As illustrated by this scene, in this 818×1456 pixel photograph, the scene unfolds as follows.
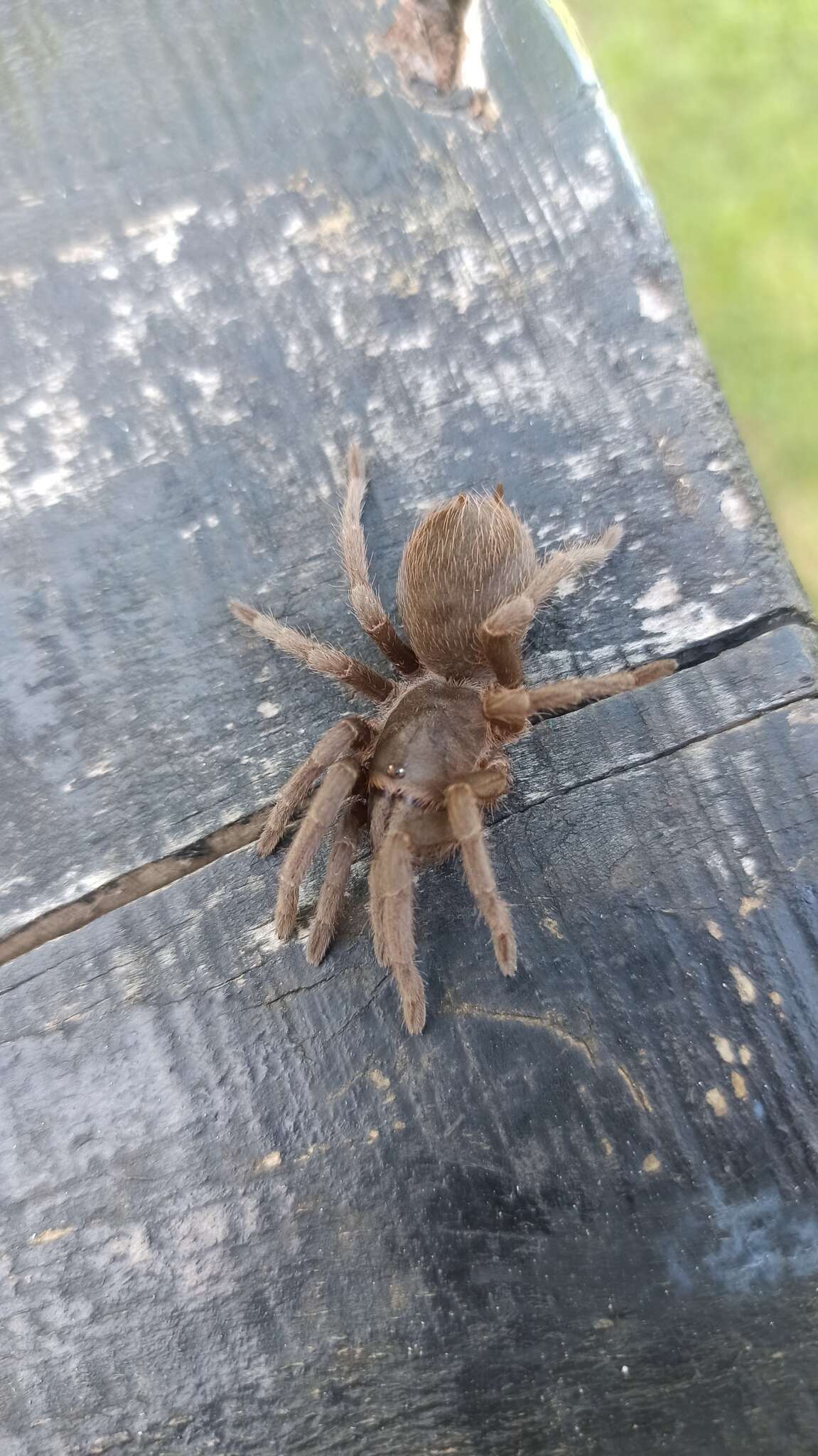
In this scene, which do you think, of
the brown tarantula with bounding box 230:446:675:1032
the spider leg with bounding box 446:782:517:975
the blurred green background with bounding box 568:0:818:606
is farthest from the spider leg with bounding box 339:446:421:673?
the blurred green background with bounding box 568:0:818:606

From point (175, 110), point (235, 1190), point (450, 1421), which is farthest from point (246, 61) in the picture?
point (450, 1421)

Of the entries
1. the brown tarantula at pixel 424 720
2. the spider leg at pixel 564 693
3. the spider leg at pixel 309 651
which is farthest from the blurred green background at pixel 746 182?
the spider leg at pixel 309 651

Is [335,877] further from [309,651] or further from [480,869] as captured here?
[309,651]

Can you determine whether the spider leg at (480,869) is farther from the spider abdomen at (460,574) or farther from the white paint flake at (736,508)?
the white paint flake at (736,508)

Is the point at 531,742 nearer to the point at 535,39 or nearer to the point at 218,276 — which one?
the point at 218,276

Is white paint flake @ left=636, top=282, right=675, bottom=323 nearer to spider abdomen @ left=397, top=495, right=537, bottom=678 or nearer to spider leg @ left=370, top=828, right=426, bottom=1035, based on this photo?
spider abdomen @ left=397, top=495, right=537, bottom=678
